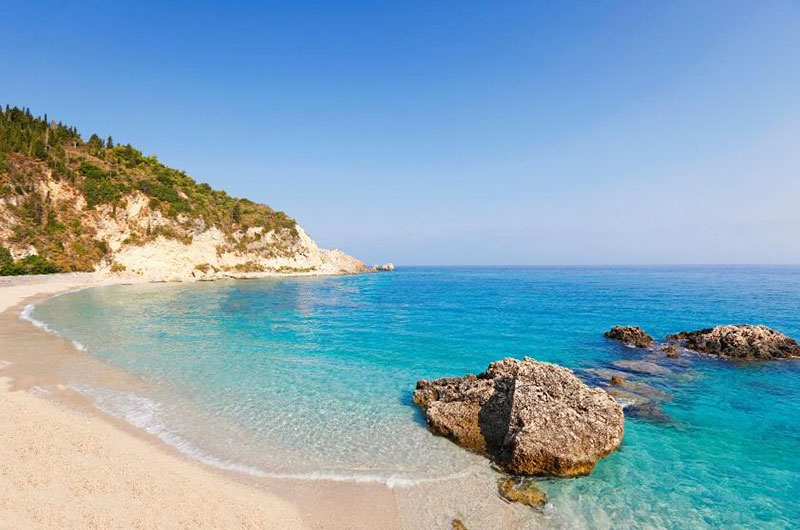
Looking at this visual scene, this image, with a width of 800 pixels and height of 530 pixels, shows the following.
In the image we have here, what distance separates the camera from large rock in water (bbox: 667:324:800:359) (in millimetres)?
19859

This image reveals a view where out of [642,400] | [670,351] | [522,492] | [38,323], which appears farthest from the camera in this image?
[38,323]

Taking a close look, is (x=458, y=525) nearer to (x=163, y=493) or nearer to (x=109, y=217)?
(x=163, y=493)

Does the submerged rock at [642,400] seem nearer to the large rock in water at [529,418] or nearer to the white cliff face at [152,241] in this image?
the large rock in water at [529,418]

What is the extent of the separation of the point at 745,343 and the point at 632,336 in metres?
5.37

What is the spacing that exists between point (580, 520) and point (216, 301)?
139ft

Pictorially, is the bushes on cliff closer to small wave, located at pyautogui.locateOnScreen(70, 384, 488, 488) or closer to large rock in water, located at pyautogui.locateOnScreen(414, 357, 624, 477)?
small wave, located at pyautogui.locateOnScreen(70, 384, 488, 488)

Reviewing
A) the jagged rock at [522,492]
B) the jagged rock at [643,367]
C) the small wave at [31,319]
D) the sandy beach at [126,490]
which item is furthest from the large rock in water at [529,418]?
the small wave at [31,319]

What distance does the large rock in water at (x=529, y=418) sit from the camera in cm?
890

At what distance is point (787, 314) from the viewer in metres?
32.8

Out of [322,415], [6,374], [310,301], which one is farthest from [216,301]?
[322,415]

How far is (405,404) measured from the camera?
13258 mm

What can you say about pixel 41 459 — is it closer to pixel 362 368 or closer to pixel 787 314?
pixel 362 368

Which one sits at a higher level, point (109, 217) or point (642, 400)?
point (109, 217)

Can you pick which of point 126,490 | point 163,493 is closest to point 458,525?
point 163,493
